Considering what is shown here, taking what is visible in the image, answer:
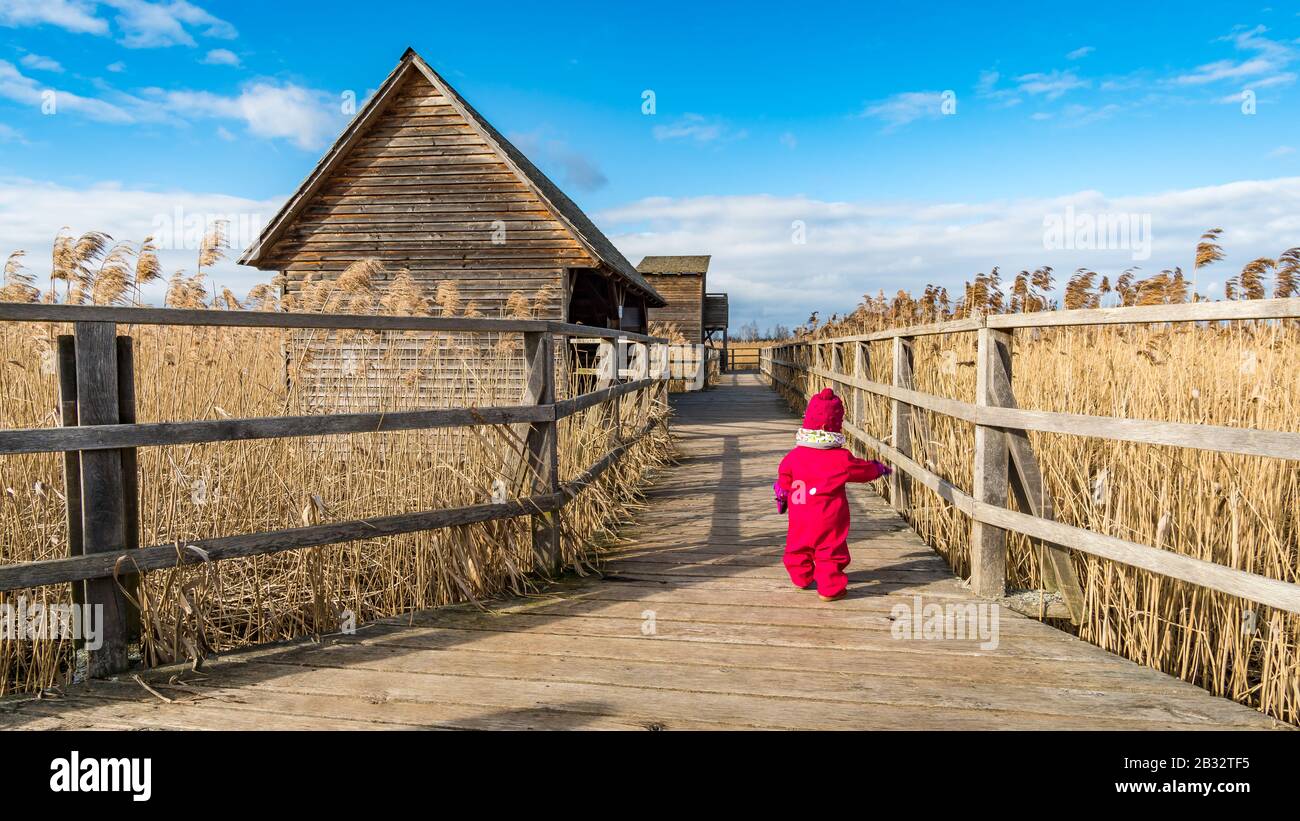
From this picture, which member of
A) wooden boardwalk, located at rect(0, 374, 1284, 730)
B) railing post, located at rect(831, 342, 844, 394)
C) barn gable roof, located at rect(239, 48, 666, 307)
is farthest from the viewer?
barn gable roof, located at rect(239, 48, 666, 307)

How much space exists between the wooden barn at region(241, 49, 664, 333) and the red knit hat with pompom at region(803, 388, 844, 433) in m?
9.56

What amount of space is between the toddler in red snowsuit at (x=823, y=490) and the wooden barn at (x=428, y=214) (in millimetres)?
9618

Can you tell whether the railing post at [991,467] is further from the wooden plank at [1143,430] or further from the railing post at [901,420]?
the railing post at [901,420]

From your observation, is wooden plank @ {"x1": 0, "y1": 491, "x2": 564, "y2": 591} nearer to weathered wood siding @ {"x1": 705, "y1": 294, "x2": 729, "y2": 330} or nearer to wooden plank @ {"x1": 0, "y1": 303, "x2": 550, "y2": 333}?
wooden plank @ {"x1": 0, "y1": 303, "x2": 550, "y2": 333}

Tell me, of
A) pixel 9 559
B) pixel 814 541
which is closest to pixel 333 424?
pixel 9 559

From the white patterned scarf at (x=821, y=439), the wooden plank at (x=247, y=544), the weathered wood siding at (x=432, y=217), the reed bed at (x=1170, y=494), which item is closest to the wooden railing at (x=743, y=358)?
the weathered wood siding at (x=432, y=217)

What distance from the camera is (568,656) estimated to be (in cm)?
301

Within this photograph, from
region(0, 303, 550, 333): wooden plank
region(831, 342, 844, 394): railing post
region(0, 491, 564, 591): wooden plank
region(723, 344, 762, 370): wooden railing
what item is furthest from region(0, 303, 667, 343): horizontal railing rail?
region(723, 344, 762, 370): wooden railing

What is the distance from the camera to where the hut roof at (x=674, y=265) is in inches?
1491

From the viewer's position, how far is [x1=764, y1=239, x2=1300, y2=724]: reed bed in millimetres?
2922

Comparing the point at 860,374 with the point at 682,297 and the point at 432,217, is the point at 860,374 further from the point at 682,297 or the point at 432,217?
the point at 682,297

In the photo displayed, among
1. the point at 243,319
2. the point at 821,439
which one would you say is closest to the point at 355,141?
the point at 243,319

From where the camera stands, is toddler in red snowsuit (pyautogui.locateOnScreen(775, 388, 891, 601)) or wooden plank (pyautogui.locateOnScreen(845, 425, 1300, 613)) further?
toddler in red snowsuit (pyautogui.locateOnScreen(775, 388, 891, 601))

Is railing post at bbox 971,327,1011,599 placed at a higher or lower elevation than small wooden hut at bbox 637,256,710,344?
lower
